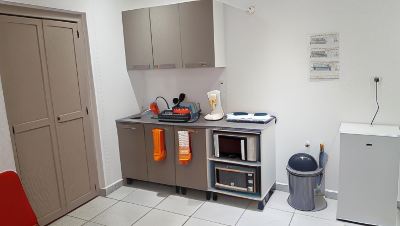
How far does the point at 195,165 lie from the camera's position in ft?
11.3

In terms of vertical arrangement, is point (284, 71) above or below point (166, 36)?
below

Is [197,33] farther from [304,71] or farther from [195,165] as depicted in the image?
[195,165]

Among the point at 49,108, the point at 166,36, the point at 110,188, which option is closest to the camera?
the point at 49,108

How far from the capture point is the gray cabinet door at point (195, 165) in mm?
3371

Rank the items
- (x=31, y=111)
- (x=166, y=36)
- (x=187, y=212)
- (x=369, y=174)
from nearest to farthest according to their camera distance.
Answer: (x=369, y=174) → (x=31, y=111) → (x=187, y=212) → (x=166, y=36)

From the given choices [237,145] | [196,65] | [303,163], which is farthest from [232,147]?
[196,65]

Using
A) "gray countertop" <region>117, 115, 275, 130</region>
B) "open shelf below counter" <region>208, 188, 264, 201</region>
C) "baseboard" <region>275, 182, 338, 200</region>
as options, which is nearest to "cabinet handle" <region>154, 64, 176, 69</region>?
"gray countertop" <region>117, 115, 275, 130</region>

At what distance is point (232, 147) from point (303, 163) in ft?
2.49

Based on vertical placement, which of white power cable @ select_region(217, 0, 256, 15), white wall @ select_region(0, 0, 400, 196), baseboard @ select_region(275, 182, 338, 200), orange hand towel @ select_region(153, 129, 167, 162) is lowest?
baseboard @ select_region(275, 182, 338, 200)

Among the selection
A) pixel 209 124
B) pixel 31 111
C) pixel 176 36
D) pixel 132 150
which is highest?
pixel 176 36

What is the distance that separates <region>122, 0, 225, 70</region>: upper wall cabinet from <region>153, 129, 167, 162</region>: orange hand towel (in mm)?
813

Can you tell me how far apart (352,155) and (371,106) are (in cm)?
63

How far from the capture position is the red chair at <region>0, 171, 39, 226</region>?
182cm

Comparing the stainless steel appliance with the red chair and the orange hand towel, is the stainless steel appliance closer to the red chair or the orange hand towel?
the orange hand towel
